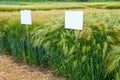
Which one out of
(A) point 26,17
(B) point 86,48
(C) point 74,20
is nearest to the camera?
(B) point 86,48

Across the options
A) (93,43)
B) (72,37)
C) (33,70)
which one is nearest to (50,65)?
(33,70)

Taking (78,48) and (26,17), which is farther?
(26,17)

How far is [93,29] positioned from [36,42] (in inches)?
47.5

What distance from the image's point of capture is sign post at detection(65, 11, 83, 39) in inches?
196

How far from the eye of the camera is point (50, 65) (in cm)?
611

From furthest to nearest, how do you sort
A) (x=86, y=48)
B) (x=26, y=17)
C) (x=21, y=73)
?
1. (x=26, y=17)
2. (x=21, y=73)
3. (x=86, y=48)

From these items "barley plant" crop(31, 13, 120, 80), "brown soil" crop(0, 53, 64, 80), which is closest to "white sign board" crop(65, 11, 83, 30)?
"barley plant" crop(31, 13, 120, 80)

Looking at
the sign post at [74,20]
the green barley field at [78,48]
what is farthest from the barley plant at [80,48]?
the sign post at [74,20]

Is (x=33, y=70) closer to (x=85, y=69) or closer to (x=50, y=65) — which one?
(x=50, y=65)

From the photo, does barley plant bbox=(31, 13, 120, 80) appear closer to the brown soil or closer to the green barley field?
the green barley field

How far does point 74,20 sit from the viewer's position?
511 cm

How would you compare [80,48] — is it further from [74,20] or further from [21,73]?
[21,73]

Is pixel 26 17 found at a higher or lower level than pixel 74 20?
lower

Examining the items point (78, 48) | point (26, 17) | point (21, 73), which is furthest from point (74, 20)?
point (26, 17)
